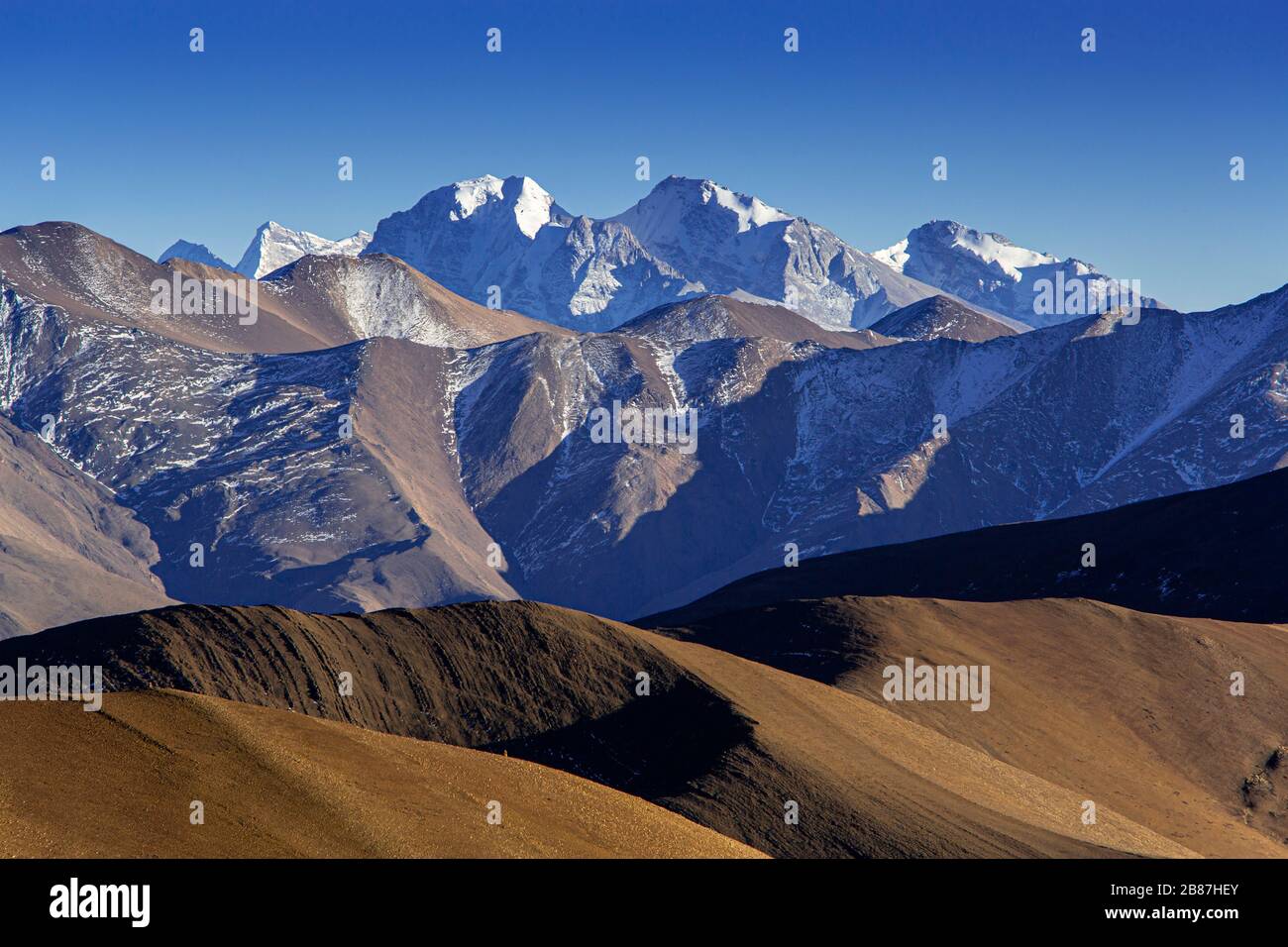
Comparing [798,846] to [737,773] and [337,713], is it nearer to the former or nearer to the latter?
[737,773]

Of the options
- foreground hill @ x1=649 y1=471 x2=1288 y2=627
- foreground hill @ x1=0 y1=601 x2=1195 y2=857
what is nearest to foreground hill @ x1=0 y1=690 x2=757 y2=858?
foreground hill @ x1=0 y1=601 x2=1195 y2=857

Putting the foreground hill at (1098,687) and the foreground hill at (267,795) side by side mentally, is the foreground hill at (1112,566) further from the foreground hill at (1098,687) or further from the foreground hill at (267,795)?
the foreground hill at (267,795)

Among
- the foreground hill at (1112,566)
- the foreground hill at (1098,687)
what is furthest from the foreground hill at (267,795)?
the foreground hill at (1112,566)

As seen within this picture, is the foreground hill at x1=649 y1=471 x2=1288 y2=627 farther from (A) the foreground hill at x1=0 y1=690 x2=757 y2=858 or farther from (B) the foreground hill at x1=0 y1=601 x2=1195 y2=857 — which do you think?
(A) the foreground hill at x1=0 y1=690 x2=757 y2=858

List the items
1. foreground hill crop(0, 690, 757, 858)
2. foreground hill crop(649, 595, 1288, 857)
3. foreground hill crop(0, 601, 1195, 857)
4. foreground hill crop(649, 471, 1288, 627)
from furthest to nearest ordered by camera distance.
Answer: foreground hill crop(649, 471, 1288, 627) < foreground hill crop(649, 595, 1288, 857) < foreground hill crop(0, 601, 1195, 857) < foreground hill crop(0, 690, 757, 858)
